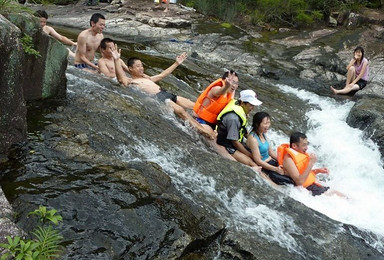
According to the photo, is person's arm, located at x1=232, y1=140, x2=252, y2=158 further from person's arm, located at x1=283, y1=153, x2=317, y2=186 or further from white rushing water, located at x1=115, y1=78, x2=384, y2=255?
white rushing water, located at x1=115, y1=78, x2=384, y2=255

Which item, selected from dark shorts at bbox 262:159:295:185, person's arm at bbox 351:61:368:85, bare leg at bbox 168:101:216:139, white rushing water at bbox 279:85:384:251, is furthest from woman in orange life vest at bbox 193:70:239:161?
person's arm at bbox 351:61:368:85

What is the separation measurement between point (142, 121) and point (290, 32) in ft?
43.1

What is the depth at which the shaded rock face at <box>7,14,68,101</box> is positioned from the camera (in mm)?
4752

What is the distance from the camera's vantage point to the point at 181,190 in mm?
4035

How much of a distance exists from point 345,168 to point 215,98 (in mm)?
2845

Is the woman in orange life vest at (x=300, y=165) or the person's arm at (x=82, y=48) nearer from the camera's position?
the woman in orange life vest at (x=300, y=165)

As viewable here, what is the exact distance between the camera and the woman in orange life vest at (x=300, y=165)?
5293 millimetres

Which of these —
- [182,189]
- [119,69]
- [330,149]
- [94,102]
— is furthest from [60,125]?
[330,149]

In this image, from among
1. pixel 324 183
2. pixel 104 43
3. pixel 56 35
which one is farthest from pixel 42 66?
pixel 56 35

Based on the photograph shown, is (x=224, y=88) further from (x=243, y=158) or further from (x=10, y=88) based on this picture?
(x=10, y=88)

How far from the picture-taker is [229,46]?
1388cm

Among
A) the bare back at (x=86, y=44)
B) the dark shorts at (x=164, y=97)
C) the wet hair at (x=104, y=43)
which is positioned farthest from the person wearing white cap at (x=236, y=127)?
the bare back at (x=86, y=44)

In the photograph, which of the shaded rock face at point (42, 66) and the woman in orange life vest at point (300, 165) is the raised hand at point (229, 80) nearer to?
the woman in orange life vest at point (300, 165)

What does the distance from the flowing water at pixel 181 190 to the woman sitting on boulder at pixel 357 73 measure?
3112 millimetres
